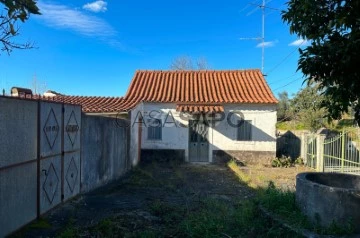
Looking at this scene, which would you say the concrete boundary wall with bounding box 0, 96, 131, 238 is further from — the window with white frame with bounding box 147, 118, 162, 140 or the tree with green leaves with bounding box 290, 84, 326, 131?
the tree with green leaves with bounding box 290, 84, 326, 131

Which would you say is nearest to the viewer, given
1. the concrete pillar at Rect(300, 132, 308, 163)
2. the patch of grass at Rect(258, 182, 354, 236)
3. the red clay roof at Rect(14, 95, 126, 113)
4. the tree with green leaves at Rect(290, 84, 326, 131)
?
the patch of grass at Rect(258, 182, 354, 236)

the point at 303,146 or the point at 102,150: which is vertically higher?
the point at 102,150

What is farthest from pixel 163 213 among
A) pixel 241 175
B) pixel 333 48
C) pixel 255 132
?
pixel 255 132

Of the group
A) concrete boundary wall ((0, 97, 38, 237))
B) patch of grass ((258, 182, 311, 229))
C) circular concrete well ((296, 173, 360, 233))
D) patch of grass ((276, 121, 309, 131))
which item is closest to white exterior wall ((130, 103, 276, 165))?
patch of grass ((258, 182, 311, 229))

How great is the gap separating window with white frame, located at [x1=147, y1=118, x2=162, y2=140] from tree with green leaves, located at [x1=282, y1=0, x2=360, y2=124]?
43.9ft

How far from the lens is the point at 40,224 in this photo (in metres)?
6.22

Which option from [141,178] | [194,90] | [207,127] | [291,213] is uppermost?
[194,90]

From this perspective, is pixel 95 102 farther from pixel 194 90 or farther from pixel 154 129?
pixel 194 90

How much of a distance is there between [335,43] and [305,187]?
294 centimetres

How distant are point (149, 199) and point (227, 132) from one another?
9.03 meters

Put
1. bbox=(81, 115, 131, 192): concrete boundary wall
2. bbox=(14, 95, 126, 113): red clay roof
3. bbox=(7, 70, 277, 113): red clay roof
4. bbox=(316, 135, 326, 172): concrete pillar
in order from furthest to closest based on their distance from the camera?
bbox=(7, 70, 277, 113): red clay roof → bbox=(316, 135, 326, 172): concrete pillar → bbox=(14, 95, 126, 113): red clay roof → bbox=(81, 115, 131, 192): concrete boundary wall

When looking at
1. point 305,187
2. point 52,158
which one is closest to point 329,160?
point 305,187

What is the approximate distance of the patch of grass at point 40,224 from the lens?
6079 millimetres

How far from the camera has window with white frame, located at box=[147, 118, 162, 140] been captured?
56.8 ft
